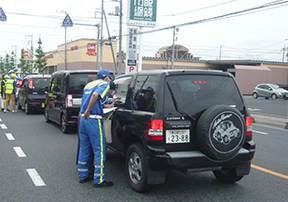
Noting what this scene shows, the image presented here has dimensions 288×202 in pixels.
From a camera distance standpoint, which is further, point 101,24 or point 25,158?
point 101,24

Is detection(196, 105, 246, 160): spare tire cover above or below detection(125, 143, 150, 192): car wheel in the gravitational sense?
above

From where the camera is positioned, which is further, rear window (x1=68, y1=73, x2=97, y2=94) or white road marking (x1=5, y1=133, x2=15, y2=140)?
rear window (x1=68, y1=73, x2=97, y2=94)

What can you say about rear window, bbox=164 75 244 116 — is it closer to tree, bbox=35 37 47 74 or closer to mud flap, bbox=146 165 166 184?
mud flap, bbox=146 165 166 184

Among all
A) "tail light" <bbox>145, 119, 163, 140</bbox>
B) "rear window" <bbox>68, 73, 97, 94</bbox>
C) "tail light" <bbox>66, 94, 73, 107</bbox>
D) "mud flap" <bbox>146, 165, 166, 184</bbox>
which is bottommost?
"mud flap" <bbox>146, 165, 166, 184</bbox>

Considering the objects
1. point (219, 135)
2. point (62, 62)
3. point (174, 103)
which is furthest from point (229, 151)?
point (62, 62)

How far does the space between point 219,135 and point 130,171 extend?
1484 millimetres

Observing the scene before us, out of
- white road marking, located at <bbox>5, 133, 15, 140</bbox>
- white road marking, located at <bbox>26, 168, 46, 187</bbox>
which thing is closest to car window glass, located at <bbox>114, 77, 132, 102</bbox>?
white road marking, located at <bbox>26, 168, 46, 187</bbox>

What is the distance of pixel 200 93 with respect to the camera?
485 centimetres

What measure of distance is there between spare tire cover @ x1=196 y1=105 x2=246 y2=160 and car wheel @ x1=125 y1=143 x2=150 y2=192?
828mm

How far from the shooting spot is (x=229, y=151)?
4.67 meters

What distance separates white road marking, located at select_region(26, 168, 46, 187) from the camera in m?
5.48

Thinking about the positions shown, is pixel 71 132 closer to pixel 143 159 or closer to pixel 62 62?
pixel 143 159

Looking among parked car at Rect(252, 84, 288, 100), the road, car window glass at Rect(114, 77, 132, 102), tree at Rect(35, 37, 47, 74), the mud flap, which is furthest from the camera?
tree at Rect(35, 37, 47, 74)

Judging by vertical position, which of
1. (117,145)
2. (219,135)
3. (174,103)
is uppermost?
(174,103)
